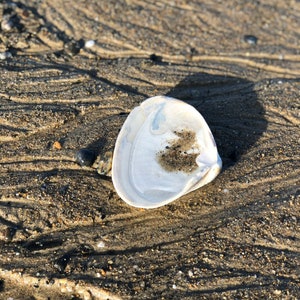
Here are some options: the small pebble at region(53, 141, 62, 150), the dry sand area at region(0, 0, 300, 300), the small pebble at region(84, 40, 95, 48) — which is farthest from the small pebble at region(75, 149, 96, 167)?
the small pebble at region(84, 40, 95, 48)

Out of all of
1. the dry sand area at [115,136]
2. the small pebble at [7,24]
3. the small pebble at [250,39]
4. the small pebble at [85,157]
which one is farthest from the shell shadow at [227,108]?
the small pebble at [7,24]

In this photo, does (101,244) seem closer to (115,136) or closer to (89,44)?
(115,136)

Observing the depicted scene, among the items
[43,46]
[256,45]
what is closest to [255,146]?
[256,45]

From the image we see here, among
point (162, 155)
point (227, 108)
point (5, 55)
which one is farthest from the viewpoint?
point (5, 55)

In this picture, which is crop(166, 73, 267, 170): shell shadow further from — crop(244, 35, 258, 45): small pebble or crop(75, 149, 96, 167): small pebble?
crop(75, 149, 96, 167): small pebble

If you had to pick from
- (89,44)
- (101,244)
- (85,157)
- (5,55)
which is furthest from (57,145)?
(89,44)

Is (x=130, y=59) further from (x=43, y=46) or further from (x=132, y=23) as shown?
(x=43, y=46)

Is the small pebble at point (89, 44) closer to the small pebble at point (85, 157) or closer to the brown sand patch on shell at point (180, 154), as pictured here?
the small pebble at point (85, 157)
